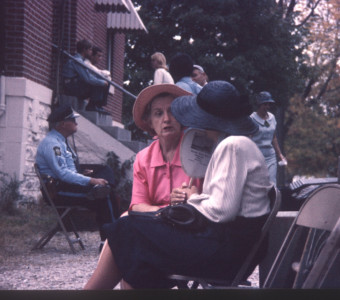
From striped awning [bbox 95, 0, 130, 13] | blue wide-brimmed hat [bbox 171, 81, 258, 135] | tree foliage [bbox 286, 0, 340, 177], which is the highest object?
striped awning [bbox 95, 0, 130, 13]

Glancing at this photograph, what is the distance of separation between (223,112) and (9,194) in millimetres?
6666

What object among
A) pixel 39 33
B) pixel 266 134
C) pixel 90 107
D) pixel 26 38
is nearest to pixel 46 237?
pixel 266 134

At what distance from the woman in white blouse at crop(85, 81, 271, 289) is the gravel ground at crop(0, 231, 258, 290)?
8.46ft

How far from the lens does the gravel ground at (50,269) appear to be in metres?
5.35

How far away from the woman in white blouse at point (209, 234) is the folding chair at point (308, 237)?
0.13m

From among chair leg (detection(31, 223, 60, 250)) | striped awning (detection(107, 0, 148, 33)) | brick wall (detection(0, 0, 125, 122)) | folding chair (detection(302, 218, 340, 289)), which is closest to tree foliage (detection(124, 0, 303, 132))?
striped awning (detection(107, 0, 148, 33))

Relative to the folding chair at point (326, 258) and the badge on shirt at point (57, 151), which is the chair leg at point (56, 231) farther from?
the folding chair at point (326, 258)

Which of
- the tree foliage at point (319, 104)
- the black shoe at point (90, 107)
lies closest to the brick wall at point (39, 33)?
the black shoe at point (90, 107)

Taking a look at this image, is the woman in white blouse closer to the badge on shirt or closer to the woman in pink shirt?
the woman in pink shirt

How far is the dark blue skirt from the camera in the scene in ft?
8.33

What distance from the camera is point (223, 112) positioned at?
2.74 metres

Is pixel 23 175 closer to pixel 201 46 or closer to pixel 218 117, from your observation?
pixel 218 117

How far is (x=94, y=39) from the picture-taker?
1561 cm

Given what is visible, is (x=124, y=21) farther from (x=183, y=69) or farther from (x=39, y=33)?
(x=183, y=69)
